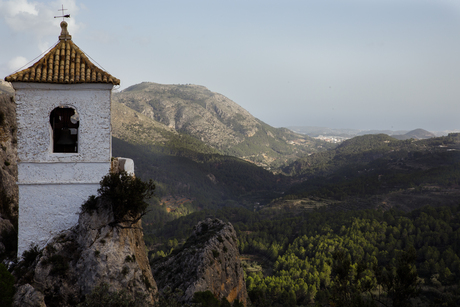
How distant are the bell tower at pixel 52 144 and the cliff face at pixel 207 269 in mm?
10625

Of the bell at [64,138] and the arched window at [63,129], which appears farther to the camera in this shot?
the bell at [64,138]

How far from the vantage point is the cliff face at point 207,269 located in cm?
2061

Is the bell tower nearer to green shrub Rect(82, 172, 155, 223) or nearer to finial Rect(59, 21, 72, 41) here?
green shrub Rect(82, 172, 155, 223)

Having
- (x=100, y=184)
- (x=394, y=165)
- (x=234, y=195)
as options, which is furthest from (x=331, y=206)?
(x=100, y=184)

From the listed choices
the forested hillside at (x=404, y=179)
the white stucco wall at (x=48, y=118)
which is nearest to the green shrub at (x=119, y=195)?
the white stucco wall at (x=48, y=118)

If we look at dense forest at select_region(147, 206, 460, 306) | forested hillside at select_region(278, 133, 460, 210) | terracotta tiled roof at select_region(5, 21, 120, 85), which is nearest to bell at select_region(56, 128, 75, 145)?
terracotta tiled roof at select_region(5, 21, 120, 85)

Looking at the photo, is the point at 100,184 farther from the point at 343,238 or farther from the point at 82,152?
the point at 343,238

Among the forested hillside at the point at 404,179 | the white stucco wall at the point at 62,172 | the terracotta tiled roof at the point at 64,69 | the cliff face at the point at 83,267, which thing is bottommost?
the forested hillside at the point at 404,179

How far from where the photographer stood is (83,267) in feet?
33.9

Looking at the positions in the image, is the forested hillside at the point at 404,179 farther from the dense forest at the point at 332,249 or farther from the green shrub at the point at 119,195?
the green shrub at the point at 119,195

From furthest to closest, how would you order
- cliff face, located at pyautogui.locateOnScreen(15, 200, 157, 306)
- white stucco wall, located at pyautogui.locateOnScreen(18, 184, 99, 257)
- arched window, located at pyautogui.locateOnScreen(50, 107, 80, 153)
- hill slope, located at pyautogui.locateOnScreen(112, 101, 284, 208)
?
hill slope, located at pyautogui.locateOnScreen(112, 101, 284, 208)
arched window, located at pyautogui.locateOnScreen(50, 107, 80, 153)
white stucco wall, located at pyautogui.locateOnScreen(18, 184, 99, 257)
cliff face, located at pyautogui.locateOnScreen(15, 200, 157, 306)

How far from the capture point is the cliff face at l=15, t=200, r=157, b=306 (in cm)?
995

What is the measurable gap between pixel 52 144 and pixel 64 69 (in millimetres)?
2912

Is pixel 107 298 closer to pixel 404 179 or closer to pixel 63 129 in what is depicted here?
pixel 63 129
